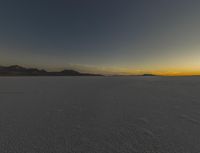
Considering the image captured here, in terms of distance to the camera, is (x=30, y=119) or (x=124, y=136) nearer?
(x=124, y=136)

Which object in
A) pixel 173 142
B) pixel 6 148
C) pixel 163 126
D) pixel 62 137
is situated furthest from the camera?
pixel 163 126

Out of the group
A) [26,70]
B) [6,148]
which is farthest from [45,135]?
[26,70]

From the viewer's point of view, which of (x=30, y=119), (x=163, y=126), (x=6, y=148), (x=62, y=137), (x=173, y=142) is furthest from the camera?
(x=30, y=119)

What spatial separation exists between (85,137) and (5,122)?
2709 millimetres

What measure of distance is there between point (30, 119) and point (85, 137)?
225 cm

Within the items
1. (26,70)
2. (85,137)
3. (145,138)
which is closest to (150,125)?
(145,138)

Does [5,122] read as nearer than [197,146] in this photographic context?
No

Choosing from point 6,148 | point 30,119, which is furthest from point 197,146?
point 30,119

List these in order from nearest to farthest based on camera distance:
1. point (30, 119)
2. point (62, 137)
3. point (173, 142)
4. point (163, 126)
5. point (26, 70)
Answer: point (173, 142) < point (62, 137) < point (163, 126) < point (30, 119) < point (26, 70)

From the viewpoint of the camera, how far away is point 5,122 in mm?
3434

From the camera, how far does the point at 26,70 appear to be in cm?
13500

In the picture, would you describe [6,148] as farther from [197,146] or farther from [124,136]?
[197,146]

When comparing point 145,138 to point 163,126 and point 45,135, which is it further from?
point 45,135

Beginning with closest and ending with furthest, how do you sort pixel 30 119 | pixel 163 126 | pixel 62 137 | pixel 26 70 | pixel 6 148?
pixel 6 148, pixel 62 137, pixel 163 126, pixel 30 119, pixel 26 70
